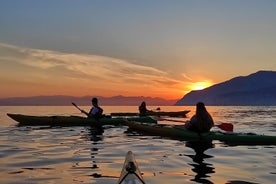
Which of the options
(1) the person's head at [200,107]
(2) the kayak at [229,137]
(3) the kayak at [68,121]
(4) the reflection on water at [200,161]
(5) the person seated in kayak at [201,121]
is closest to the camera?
(4) the reflection on water at [200,161]

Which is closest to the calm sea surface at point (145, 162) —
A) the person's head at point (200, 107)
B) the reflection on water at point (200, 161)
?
the reflection on water at point (200, 161)

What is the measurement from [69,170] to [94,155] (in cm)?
287

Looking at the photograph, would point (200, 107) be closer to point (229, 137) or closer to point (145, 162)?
point (229, 137)

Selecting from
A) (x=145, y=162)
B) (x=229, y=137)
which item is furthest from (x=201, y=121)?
(x=145, y=162)

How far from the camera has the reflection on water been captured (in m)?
9.52

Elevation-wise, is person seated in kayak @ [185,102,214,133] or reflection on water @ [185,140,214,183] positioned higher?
person seated in kayak @ [185,102,214,133]

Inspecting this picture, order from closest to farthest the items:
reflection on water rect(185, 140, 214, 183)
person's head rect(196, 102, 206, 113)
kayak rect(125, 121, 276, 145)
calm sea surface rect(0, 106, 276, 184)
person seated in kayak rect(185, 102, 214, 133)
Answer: calm sea surface rect(0, 106, 276, 184), reflection on water rect(185, 140, 214, 183), person's head rect(196, 102, 206, 113), kayak rect(125, 121, 276, 145), person seated in kayak rect(185, 102, 214, 133)

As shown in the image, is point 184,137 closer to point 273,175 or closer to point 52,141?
Answer: point 52,141

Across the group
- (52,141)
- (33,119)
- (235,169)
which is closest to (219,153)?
(235,169)

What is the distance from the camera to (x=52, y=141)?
58.3ft

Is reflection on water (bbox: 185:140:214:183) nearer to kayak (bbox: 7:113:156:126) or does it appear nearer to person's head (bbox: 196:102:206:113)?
person's head (bbox: 196:102:206:113)

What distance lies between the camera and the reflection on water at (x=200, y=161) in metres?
9.52

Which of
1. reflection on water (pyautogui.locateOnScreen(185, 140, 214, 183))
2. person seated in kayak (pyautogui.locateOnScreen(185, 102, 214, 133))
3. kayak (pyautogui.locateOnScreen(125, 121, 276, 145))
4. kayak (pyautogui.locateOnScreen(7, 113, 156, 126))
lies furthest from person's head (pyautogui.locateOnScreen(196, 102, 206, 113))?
kayak (pyautogui.locateOnScreen(7, 113, 156, 126))

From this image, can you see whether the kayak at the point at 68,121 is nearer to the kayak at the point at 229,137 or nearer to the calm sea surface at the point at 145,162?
the calm sea surface at the point at 145,162
